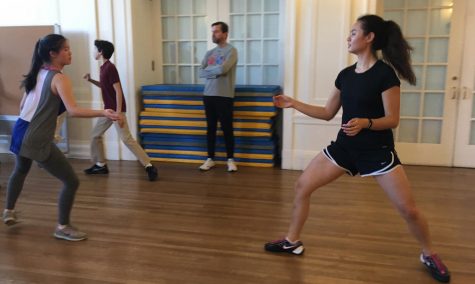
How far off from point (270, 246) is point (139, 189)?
1852 mm

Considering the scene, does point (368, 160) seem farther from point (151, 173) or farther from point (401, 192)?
point (151, 173)

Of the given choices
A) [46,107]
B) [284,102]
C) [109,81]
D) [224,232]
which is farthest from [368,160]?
[109,81]

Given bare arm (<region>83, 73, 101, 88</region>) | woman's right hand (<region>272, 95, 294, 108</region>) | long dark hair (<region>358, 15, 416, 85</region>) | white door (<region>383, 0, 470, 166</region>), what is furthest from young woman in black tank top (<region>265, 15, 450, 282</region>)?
white door (<region>383, 0, 470, 166</region>)

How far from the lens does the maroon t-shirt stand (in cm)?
448

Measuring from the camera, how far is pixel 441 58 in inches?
202

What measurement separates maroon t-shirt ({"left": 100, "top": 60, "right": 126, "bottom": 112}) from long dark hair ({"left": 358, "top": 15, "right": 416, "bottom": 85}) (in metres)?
2.83

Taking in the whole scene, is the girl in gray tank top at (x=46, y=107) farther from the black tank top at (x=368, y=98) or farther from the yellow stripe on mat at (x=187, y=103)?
the yellow stripe on mat at (x=187, y=103)

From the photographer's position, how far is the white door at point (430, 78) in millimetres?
5051

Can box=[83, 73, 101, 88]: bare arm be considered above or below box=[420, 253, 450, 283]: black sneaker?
above

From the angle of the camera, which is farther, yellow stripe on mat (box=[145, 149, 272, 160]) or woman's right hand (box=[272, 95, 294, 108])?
yellow stripe on mat (box=[145, 149, 272, 160])

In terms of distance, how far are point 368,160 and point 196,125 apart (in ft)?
10.5

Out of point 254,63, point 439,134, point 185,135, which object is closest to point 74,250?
point 185,135

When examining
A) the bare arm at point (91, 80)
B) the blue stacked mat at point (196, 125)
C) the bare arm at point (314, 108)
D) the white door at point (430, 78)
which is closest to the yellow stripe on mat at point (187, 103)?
the blue stacked mat at point (196, 125)

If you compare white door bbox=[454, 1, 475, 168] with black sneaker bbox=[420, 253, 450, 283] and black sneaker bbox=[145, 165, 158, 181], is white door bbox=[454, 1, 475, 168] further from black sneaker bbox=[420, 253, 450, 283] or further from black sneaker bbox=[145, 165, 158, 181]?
black sneaker bbox=[145, 165, 158, 181]
